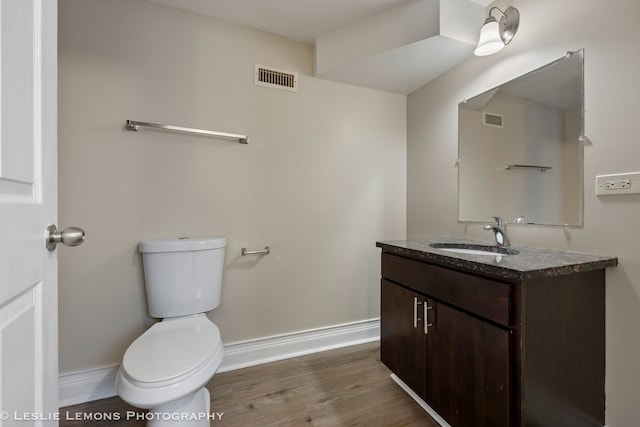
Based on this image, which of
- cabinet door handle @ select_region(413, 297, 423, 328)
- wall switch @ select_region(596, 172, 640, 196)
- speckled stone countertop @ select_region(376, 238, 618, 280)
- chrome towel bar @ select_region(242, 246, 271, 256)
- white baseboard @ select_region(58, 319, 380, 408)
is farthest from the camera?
chrome towel bar @ select_region(242, 246, 271, 256)

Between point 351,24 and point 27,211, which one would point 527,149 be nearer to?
point 351,24

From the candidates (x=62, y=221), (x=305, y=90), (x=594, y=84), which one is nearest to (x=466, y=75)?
(x=594, y=84)

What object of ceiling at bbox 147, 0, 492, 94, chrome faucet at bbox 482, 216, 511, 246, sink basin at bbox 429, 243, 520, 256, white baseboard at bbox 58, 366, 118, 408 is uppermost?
ceiling at bbox 147, 0, 492, 94

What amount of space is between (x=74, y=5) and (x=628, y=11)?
100 inches

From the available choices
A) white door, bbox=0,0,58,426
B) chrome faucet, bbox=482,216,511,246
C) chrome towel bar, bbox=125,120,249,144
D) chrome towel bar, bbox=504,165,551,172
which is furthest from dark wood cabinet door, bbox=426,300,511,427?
chrome towel bar, bbox=125,120,249,144

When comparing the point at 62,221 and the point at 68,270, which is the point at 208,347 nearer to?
the point at 68,270

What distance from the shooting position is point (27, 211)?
0.51 metres

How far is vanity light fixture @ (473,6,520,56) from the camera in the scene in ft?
4.70

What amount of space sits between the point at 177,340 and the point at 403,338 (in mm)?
1113

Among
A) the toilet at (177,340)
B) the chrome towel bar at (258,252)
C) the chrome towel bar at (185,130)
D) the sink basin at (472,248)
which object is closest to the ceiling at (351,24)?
the chrome towel bar at (185,130)

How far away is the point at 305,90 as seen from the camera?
6.47ft

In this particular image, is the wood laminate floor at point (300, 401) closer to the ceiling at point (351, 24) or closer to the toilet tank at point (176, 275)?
the toilet tank at point (176, 275)

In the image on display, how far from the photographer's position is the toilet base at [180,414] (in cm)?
111

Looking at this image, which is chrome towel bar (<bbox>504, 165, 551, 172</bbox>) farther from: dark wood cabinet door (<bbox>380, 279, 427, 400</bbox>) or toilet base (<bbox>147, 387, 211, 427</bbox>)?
toilet base (<bbox>147, 387, 211, 427</bbox>)
